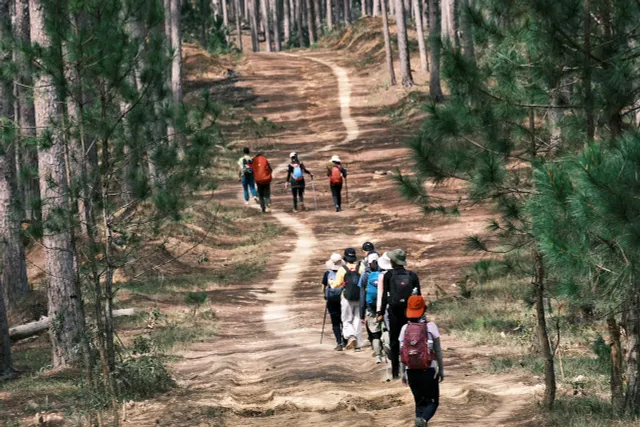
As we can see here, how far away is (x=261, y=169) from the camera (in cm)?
2942

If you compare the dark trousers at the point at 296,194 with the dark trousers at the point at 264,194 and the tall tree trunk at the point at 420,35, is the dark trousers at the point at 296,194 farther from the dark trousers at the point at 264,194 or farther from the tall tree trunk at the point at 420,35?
the tall tree trunk at the point at 420,35

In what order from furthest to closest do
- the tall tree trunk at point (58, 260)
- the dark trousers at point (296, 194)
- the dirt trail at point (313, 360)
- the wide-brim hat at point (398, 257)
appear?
the dark trousers at point (296, 194) → the tall tree trunk at point (58, 260) → the wide-brim hat at point (398, 257) → the dirt trail at point (313, 360)

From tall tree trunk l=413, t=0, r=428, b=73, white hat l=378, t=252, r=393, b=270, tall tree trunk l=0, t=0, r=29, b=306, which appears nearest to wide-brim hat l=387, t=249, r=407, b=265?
white hat l=378, t=252, r=393, b=270

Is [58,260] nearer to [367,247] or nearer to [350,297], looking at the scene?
[350,297]

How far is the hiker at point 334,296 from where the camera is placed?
15.5 meters

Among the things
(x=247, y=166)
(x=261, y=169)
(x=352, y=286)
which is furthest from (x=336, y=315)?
(x=247, y=166)

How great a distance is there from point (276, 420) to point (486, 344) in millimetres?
5349

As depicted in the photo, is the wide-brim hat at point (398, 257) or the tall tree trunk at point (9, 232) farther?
the tall tree trunk at point (9, 232)

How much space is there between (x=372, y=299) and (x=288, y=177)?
15.5 m

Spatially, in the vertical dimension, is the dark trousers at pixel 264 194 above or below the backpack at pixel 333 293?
above

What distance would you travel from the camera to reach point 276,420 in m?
11.6

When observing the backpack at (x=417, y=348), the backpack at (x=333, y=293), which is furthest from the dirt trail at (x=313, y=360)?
the backpack at (x=417, y=348)

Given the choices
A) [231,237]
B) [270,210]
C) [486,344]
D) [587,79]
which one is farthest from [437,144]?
[270,210]

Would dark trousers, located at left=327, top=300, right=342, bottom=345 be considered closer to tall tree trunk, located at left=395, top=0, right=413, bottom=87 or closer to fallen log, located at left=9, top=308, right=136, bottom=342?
fallen log, located at left=9, top=308, right=136, bottom=342
